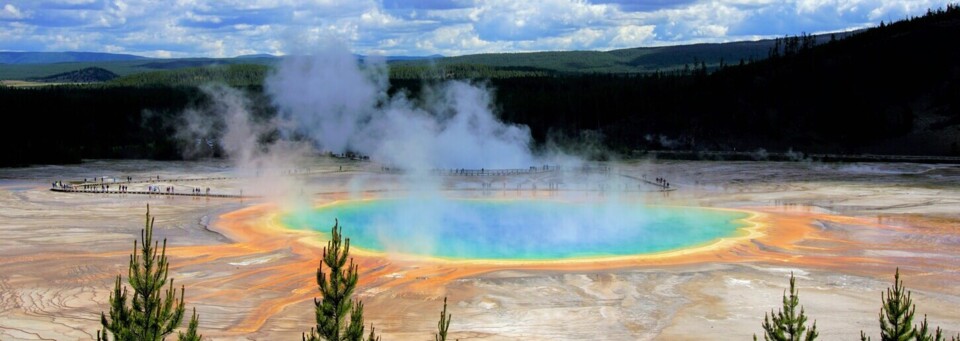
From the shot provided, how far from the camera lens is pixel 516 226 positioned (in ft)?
102

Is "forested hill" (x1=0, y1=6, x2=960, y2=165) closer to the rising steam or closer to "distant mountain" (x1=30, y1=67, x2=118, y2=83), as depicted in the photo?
the rising steam

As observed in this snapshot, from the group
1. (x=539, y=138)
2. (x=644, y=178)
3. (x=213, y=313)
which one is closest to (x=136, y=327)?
(x=213, y=313)

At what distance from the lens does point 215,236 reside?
28.2 metres

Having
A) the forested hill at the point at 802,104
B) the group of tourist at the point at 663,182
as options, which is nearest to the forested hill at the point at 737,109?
the forested hill at the point at 802,104

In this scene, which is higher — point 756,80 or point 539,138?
point 756,80

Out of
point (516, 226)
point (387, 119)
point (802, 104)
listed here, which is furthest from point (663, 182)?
point (802, 104)

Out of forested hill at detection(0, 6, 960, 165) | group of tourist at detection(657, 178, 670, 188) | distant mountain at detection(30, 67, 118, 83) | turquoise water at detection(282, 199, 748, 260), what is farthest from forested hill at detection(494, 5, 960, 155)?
distant mountain at detection(30, 67, 118, 83)

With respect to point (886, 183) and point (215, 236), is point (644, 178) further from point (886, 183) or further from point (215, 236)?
point (215, 236)

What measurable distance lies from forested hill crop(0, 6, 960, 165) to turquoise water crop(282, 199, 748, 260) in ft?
91.2

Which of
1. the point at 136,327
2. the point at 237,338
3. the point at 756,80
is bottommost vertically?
the point at 237,338

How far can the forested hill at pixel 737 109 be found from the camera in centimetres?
6362

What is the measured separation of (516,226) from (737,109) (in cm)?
4346

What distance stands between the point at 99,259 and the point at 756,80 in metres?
59.0

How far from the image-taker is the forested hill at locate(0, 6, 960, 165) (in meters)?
63.6
